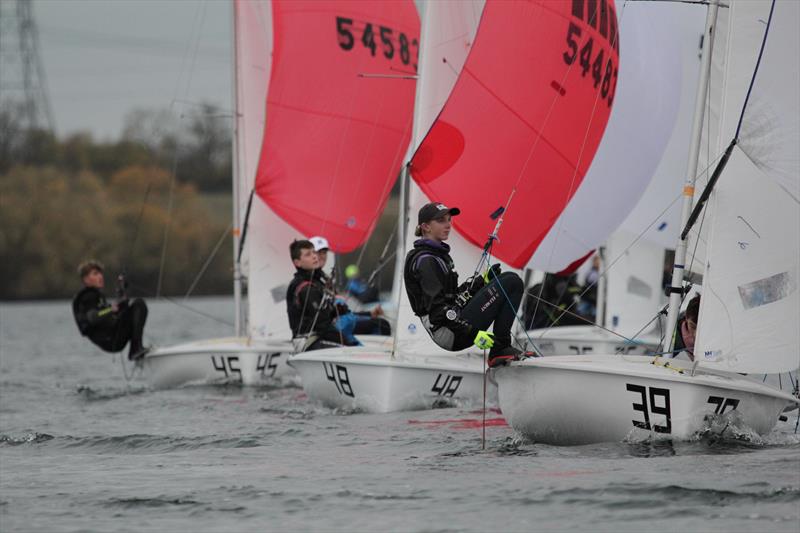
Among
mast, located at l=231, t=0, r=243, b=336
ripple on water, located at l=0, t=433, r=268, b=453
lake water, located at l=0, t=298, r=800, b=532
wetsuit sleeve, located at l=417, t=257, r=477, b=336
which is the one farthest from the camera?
mast, located at l=231, t=0, r=243, b=336

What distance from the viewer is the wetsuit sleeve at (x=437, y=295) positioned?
25.3ft

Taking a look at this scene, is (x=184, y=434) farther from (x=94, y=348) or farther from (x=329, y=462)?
(x=94, y=348)

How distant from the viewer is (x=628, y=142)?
10.9 meters

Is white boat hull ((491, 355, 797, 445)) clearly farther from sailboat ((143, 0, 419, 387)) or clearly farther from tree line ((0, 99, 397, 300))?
tree line ((0, 99, 397, 300))

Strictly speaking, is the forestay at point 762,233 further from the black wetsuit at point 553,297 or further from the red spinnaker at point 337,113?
the black wetsuit at point 553,297

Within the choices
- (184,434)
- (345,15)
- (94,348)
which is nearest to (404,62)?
(345,15)

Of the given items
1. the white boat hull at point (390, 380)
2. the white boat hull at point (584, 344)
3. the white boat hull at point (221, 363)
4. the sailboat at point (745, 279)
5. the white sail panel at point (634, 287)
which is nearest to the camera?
the sailboat at point (745, 279)

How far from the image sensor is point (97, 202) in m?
41.1

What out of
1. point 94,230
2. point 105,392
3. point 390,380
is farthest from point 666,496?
point 94,230

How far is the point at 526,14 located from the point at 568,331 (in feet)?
16.0

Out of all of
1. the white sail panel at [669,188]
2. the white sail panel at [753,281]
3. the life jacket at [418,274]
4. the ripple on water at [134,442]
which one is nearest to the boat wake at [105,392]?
the ripple on water at [134,442]

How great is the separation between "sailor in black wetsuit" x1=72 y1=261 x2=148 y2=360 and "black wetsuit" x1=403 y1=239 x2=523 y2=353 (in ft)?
19.9

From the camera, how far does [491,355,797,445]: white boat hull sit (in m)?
7.32

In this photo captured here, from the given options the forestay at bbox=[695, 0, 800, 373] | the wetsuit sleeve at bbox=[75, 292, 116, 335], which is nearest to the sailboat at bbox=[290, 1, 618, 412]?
the forestay at bbox=[695, 0, 800, 373]
